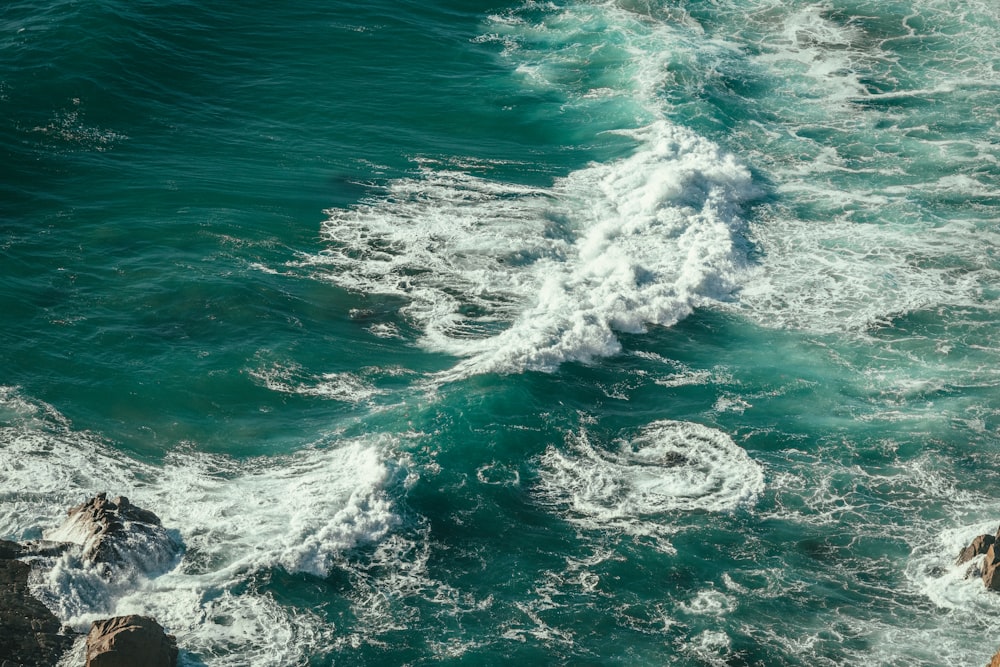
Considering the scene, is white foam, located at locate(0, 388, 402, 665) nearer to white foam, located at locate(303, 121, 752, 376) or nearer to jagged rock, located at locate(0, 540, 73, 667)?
jagged rock, located at locate(0, 540, 73, 667)

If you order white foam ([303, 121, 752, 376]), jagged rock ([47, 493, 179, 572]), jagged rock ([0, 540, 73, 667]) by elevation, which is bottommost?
jagged rock ([0, 540, 73, 667])

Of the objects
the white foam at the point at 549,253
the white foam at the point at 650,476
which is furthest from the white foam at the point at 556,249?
the white foam at the point at 650,476

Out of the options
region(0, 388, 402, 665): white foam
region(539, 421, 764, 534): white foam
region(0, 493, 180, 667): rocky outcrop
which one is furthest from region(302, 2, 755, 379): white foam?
region(0, 493, 180, 667): rocky outcrop

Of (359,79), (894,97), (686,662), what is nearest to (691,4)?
(894,97)

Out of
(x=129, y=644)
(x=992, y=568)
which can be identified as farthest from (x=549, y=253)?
(x=129, y=644)

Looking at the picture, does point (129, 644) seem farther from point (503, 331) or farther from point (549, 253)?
point (549, 253)

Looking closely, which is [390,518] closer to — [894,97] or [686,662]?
[686,662]

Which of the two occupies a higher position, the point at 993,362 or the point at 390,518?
the point at 993,362
